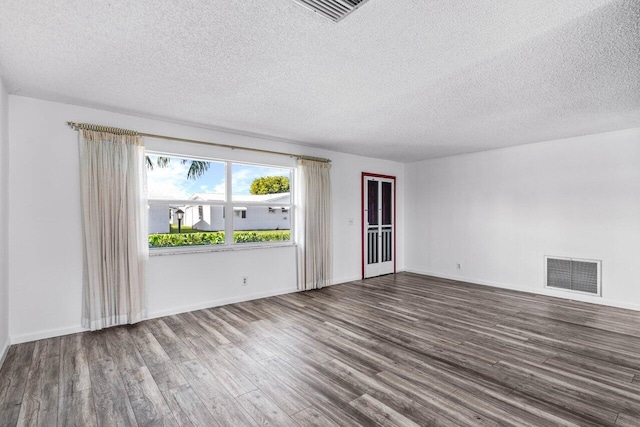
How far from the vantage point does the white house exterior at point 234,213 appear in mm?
4168

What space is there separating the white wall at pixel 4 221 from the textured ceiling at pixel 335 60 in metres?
0.30

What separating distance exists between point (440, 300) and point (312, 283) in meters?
2.15

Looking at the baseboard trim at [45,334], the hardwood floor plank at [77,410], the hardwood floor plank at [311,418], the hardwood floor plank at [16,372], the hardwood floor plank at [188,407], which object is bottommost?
the hardwood floor plank at [311,418]

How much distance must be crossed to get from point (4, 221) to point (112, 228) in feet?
2.95

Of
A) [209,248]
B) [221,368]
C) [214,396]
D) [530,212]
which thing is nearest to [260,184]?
[209,248]

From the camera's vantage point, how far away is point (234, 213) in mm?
4785

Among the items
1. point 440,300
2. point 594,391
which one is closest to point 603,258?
point 440,300

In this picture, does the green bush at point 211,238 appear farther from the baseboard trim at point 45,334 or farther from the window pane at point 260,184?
the baseboard trim at point 45,334

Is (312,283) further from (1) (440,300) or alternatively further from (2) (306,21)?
(2) (306,21)

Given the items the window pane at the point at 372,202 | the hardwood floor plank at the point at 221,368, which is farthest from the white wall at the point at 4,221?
the window pane at the point at 372,202

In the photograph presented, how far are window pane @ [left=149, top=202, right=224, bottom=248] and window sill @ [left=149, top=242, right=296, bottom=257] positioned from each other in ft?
0.24

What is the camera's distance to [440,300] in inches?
189

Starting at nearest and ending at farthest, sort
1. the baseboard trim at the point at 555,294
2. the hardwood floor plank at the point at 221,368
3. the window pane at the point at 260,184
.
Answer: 1. the hardwood floor plank at the point at 221,368
2. the baseboard trim at the point at 555,294
3. the window pane at the point at 260,184

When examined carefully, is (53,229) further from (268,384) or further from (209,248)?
(268,384)
